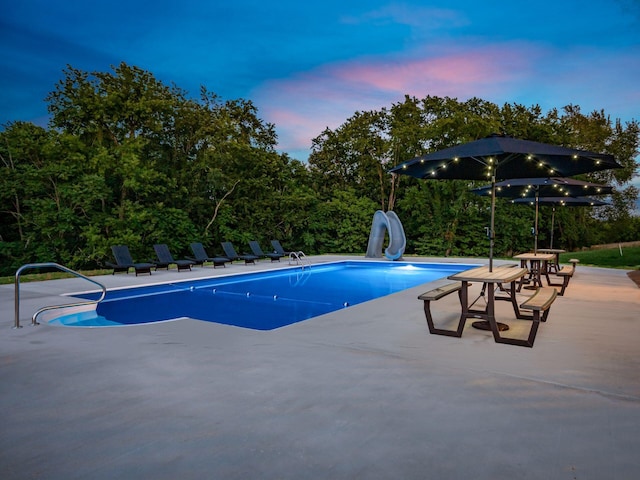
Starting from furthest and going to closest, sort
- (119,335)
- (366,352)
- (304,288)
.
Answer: (304,288) → (119,335) → (366,352)

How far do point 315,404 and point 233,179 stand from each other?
1532 cm

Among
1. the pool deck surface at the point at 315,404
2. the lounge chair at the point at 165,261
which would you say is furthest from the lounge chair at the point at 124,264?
the pool deck surface at the point at 315,404

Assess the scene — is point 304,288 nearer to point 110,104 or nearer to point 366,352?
point 366,352

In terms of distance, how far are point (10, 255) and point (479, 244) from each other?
18.9m

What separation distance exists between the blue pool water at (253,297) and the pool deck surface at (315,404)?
2046 millimetres

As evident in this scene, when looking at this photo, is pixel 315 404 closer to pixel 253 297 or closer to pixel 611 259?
pixel 253 297

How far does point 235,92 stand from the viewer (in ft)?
66.9

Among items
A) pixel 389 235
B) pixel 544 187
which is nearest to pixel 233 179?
pixel 389 235

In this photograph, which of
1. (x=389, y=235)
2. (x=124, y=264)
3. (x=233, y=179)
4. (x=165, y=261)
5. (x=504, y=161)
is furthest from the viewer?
(x=233, y=179)

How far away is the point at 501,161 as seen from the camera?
547cm

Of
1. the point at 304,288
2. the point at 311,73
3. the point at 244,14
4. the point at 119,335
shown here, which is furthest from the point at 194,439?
the point at 311,73

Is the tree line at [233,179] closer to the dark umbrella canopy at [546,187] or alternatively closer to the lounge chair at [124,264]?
the lounge chair at [124,264]

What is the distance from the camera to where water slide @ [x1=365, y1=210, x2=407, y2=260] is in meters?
15.4

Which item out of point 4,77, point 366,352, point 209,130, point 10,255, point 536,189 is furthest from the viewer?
point 4,77
